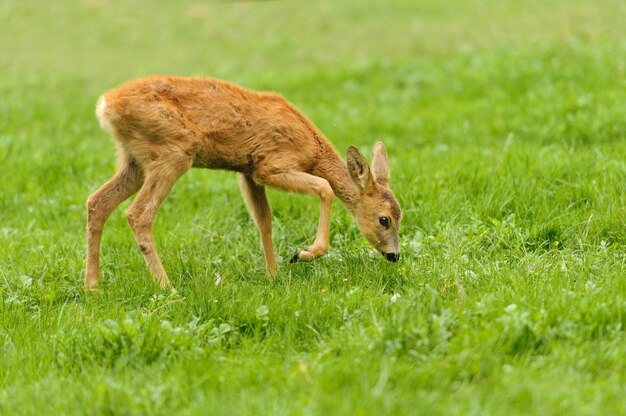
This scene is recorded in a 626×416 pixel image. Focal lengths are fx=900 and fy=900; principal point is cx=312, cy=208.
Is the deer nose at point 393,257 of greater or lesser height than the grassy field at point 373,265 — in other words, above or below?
below

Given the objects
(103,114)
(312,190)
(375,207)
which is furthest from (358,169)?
(103,114)

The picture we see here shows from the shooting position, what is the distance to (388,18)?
61.2ft

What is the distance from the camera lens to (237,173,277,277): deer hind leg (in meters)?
6.88

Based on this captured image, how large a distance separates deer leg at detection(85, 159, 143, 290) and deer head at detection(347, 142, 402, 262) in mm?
1692

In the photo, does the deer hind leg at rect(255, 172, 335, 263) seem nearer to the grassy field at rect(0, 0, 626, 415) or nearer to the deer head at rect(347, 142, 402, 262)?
the grassy field at rect(0, 0, 626, 415)

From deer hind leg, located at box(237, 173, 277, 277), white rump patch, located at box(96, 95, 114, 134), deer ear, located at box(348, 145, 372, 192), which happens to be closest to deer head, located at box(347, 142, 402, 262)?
deer ear, located at box(348, 145, 372, 192)

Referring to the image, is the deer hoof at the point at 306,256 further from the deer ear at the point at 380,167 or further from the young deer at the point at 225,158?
the deer ear at the point at 380,167

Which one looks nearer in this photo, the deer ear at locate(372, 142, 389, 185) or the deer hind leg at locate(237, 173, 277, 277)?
the deer hind leg at locate(237, 173, 277, 277)

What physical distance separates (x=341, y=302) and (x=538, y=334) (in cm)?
130

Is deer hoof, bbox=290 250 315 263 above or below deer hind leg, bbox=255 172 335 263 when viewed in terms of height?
below

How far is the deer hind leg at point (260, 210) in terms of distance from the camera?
A: 6.88 m

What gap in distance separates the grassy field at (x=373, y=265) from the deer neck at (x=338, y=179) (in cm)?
34

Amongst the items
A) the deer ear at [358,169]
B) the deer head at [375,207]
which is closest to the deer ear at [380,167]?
the deer head at [375,207]

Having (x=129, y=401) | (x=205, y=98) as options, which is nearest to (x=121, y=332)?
(x=129, y=401)
